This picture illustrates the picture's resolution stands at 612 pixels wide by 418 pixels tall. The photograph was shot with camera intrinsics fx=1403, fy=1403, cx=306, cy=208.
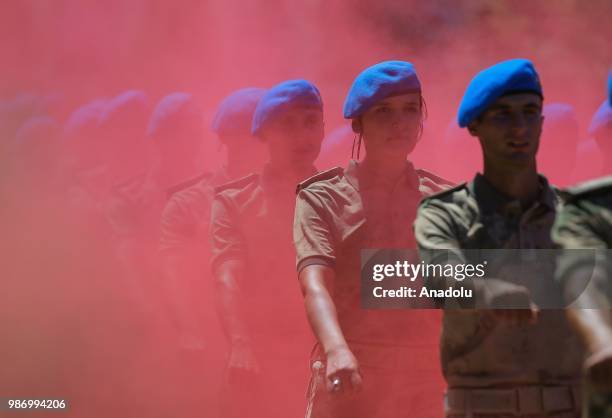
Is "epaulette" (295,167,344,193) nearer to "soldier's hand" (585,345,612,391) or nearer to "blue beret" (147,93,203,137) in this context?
"blue beret" (147,93,203,137)

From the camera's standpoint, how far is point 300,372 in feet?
19.7

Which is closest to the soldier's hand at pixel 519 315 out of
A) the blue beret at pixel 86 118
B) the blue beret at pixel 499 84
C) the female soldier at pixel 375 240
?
the blue beret at pixel 499 84

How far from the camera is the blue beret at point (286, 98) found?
5.89m

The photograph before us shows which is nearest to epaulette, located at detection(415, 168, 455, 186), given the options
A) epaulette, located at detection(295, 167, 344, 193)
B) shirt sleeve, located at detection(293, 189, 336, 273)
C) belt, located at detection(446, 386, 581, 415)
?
epaulette, located at detection(295, 167, 344, 193)

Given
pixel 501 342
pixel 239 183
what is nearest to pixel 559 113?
pixel 239 183

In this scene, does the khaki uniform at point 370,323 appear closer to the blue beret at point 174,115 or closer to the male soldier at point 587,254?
the male soldier at point 587,254

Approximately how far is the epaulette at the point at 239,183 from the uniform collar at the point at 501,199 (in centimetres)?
182

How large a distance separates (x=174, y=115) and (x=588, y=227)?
305 cm

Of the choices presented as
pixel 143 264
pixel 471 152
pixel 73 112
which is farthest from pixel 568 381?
pixel 73 112

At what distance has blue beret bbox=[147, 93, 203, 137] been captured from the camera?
21.5ft

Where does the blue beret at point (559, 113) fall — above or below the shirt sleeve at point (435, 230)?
above

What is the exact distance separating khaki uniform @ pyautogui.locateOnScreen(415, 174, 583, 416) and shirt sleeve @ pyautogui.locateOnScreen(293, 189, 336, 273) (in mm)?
734

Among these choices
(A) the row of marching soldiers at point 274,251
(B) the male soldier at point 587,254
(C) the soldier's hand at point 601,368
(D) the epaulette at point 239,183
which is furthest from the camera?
(D) the epaulette at point 239,183

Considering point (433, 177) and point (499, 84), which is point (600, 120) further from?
point (499, 84)
